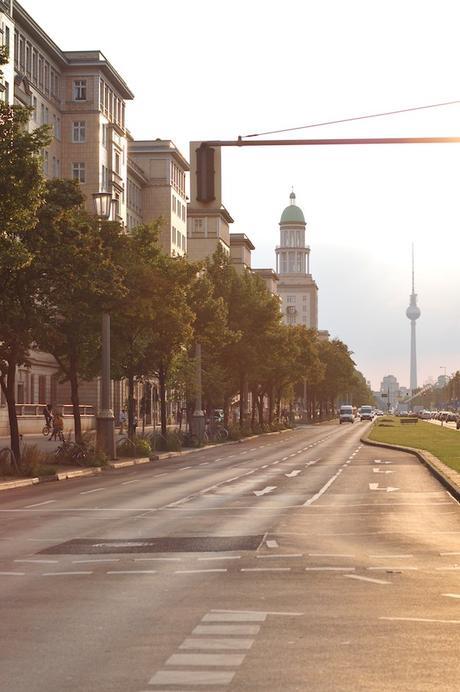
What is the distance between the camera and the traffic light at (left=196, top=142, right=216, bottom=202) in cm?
1928

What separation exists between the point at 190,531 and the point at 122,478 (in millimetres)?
18512

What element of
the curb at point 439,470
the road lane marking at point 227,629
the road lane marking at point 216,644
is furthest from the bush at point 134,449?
the road lane marking at point 216,644

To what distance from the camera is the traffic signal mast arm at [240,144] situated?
63.5 ft

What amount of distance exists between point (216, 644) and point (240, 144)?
1189 centimetres

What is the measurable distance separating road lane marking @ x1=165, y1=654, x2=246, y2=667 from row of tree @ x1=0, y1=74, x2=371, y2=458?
2071 cm

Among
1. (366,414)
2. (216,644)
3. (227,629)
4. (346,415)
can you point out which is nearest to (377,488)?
(227,629)

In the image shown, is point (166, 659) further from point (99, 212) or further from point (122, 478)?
point (99, 212)

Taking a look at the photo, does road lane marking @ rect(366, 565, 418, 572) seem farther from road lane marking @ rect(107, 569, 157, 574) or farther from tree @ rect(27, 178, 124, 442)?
tree @ rect(27, 178, 124, 442)

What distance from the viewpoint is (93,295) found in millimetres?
40531

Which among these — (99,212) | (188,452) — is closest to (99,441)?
(99,212)

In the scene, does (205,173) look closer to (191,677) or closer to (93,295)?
(191,677)

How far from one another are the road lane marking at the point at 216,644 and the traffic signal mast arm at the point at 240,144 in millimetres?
10434

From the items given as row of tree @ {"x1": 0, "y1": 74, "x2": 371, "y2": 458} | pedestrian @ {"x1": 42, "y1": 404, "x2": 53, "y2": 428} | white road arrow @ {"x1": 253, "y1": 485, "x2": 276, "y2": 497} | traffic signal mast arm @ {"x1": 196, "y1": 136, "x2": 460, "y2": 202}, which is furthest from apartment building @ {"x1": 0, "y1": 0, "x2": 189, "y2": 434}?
traffic signal mast arm @ {"x1": 196, "y1": 136, "x2": 460, "y2": 202}

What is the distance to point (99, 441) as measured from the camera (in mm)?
46656
